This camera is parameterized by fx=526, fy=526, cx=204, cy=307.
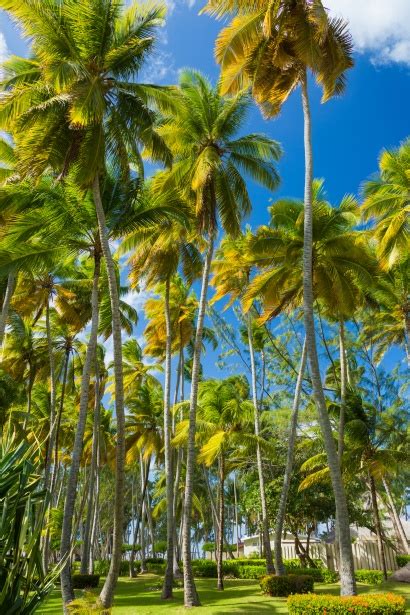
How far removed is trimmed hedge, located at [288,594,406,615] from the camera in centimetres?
957

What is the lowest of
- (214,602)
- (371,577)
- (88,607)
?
(214,602)

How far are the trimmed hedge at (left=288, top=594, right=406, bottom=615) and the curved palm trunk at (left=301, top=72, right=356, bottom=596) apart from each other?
0.95m

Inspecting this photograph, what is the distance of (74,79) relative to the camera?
1160cm

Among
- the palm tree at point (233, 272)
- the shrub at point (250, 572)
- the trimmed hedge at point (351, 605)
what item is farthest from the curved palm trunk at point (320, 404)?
the shrub at point (250, 572)

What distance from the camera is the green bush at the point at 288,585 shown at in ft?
51.5

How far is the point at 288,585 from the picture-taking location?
15797 millimetres

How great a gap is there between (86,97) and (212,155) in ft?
16.7

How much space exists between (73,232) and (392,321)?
16396mm

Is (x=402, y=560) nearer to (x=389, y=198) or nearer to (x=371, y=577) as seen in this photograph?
(x=371, y=577)

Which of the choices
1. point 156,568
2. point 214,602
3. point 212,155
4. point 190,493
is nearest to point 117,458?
point 190,493

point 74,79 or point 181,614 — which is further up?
point 74,79

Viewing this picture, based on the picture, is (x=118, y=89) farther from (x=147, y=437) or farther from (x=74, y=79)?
(x=147, y=437)

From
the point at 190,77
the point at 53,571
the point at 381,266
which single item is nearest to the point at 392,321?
the point at 381,266

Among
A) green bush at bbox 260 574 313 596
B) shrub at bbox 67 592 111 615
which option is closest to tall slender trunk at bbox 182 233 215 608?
green bush at bbox 260 574 313 596
